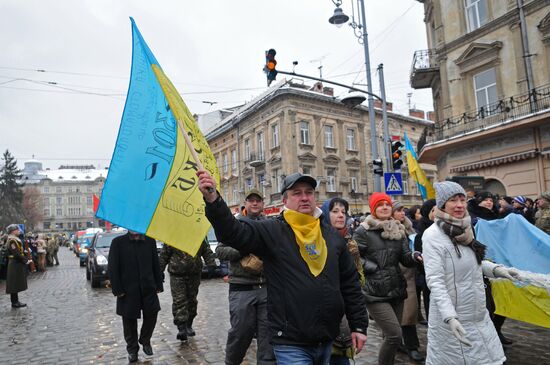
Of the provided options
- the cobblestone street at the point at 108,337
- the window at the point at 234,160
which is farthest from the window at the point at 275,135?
the cobblestone street at the point at 108,337

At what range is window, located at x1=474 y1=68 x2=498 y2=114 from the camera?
62.7 feet

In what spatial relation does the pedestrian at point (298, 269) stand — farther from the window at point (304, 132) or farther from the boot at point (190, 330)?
the window at point (304, 132)

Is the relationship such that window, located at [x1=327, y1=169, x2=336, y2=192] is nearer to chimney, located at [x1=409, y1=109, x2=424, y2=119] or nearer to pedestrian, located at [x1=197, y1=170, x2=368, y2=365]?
chimney, located at [x1=409, y1=109, x2=424, y2=119]

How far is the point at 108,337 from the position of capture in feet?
24.5

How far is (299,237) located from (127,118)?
89.7 inches

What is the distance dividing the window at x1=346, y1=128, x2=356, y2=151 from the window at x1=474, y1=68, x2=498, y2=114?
21587 mm

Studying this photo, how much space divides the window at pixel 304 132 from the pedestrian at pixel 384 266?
33.2 m

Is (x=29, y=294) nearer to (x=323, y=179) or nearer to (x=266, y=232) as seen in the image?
(x=266, y=232)

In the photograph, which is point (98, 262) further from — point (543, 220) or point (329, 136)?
point (329, 136)

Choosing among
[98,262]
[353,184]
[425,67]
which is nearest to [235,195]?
[353,184]

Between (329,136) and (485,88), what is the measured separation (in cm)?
2117

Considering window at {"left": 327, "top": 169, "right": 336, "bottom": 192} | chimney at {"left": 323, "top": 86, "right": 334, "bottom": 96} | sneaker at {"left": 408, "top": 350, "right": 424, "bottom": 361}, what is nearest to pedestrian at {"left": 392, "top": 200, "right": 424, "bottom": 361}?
sneaker at {"left": 408, "top": 350, "right": 424, "bottom": 361}

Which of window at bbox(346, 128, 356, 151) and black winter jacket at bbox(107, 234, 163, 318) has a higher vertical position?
window at bbox(346, 128, 356, 151)

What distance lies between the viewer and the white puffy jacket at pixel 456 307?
11.0 feet
